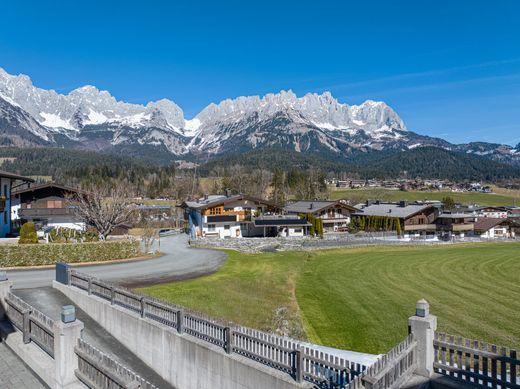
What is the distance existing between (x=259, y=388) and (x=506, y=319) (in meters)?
18.5

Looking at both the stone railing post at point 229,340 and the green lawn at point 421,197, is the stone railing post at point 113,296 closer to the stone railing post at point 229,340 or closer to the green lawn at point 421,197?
the stone railing post at point 229,340

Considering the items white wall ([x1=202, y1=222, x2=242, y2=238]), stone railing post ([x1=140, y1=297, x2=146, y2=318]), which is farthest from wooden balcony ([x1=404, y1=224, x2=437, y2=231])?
stone railing post ([x1=140, y1=297, x2=146, y2=318])

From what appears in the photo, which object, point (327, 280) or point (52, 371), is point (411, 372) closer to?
point (52, 371)

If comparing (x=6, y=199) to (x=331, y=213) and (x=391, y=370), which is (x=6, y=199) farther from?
(x=331, y=213)

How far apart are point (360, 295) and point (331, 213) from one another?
4945 cm

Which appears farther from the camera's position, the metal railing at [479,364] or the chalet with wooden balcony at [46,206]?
the chalet with wooden balcony at [46,206]

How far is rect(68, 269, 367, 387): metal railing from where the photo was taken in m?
10.9

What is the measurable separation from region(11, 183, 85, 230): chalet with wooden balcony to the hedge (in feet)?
75.5

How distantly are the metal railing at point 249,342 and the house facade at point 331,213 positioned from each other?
197ft

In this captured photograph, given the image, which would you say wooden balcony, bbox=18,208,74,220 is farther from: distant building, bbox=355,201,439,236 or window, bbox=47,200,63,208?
distant building, bbox=355,201,439,236

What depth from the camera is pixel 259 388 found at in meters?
12.7

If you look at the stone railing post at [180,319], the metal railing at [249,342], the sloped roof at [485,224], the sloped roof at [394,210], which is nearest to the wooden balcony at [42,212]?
the metal railing at [249,342]

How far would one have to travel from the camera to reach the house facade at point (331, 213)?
3039 inches

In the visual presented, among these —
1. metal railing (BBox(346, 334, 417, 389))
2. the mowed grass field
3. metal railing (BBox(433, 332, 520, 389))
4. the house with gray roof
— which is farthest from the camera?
the house with gray roof
